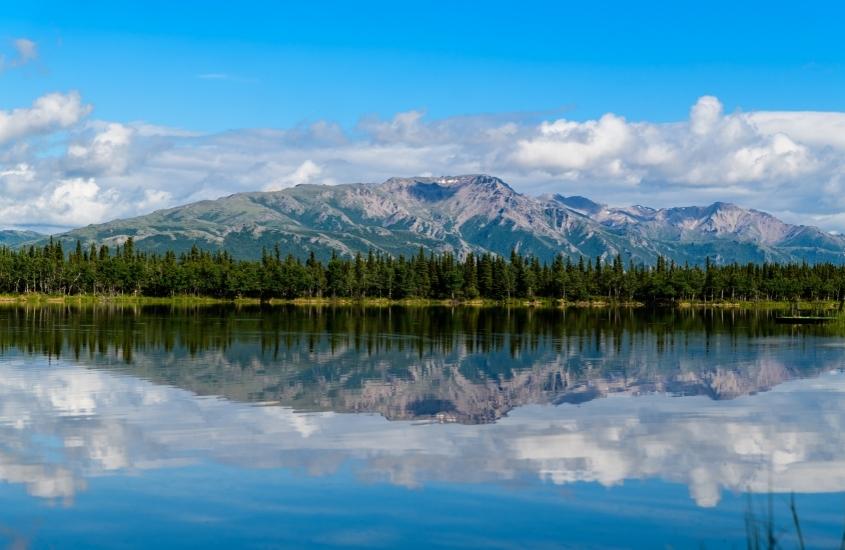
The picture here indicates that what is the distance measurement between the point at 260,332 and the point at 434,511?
7816 cm

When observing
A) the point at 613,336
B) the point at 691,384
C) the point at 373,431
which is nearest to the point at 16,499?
the point at 373,431

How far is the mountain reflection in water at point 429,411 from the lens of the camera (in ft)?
99.5

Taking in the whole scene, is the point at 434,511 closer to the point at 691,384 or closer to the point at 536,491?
the point at 536,491

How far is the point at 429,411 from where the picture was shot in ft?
141

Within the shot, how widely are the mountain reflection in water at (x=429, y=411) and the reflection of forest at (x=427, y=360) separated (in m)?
0.28

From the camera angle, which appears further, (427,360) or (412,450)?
(427,360)

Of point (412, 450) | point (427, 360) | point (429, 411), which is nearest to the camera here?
point (412, 450)

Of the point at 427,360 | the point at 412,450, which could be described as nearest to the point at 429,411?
the point at 412,450

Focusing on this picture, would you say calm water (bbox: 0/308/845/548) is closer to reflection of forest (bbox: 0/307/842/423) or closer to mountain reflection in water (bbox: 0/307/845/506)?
mountain reflection in water (bbox: 0/307/845/506)

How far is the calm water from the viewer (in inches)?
914

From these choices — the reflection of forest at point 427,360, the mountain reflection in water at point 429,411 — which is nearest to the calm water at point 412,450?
the mountain reflection in water at point 429,411

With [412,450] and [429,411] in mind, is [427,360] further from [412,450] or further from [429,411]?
[412,450]

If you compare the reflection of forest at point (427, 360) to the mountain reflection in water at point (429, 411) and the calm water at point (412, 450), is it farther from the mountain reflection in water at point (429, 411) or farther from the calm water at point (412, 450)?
the calm water at point (412, 450)

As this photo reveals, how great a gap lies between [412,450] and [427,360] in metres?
36.4
